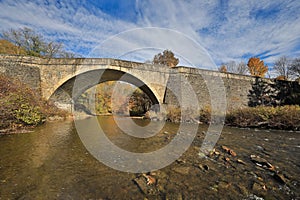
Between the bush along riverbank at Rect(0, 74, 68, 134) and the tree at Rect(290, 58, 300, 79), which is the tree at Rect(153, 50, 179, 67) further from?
the bush along riverbank at Rect(0, 74, 68, 134)

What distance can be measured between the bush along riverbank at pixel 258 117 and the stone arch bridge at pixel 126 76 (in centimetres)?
330

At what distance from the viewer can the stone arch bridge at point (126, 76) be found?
12.2 meters

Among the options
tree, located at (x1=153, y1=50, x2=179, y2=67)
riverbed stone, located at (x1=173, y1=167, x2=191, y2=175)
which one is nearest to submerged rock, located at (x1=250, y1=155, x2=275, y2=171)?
riverbed stone, located at (x1=173, y1=167, x2=191, y2=175)

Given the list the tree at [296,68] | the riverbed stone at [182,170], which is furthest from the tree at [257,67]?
the riverbed stone at [182,170]

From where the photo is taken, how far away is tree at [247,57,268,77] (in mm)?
34719

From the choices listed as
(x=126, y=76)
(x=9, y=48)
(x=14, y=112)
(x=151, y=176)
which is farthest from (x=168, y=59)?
(x=151, y=176)

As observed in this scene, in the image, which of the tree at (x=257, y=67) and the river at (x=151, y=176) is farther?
the tree at (x=257, y=67)

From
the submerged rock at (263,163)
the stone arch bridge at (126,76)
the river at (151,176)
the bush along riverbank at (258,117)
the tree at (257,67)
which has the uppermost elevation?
the tree at (257,67)

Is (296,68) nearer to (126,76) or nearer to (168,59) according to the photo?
(168,59)

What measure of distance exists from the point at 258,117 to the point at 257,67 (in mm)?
32642

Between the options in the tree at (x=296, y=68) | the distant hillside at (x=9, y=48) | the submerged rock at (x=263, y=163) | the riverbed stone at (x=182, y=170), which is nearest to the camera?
the riverbed stone at (x=182, y=170)

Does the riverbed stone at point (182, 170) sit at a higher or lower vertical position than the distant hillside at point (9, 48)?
lower

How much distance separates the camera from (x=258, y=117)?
8.84 meters

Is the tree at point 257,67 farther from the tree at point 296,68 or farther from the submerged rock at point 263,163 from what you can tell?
the submerged rock at point 263,163
